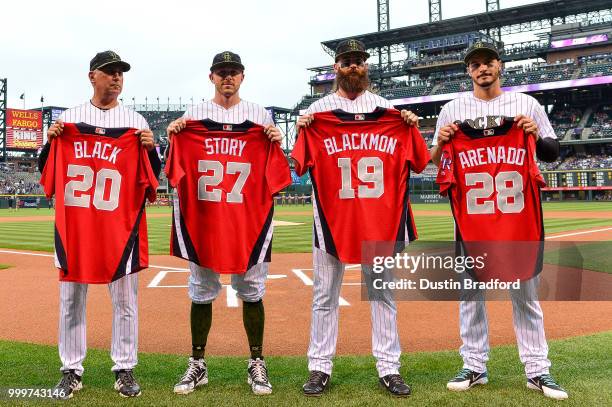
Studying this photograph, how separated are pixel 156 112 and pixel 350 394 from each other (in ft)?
286

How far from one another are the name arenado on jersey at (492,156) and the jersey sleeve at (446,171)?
0.08 meters

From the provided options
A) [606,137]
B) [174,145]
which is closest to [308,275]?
[174,145]

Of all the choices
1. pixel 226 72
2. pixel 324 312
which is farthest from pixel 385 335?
pixel 226 72

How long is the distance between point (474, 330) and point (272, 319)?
2.77 meters

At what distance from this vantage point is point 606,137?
4566 cm

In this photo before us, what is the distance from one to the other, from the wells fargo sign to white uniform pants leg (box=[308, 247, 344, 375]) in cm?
6821

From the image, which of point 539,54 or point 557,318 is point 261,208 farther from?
point 539,54

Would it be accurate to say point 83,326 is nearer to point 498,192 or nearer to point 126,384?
point 126,384

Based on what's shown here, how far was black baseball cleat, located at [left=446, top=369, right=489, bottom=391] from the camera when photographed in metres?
3.37

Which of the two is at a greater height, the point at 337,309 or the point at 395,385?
the point at 337,309

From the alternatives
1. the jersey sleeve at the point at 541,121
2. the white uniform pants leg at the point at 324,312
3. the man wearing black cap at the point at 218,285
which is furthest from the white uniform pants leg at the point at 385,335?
the jersey sleeve at the point at 541,121

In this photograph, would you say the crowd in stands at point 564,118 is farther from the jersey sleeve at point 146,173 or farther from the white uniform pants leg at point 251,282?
the jersey sleeve at point 146,173

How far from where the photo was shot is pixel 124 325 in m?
3.53

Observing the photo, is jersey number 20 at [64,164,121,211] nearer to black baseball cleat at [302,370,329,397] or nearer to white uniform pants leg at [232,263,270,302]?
white uniform pants leg at [232,263,270,302]
